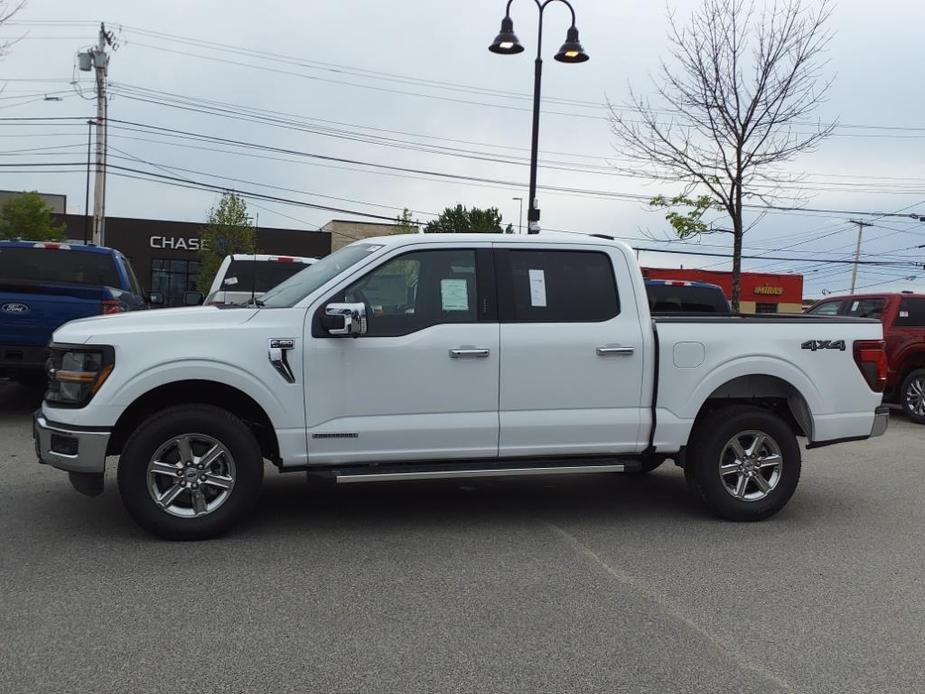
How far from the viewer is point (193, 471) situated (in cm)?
545

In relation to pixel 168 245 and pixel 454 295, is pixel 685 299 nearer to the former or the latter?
pixel 454 295

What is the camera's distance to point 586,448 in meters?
6.04

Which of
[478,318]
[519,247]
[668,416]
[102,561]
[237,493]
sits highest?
[519,247]

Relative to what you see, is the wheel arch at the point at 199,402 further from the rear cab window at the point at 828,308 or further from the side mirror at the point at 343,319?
the rear cab window at the point at 828,308

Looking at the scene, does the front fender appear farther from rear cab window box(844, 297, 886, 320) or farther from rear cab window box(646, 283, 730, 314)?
rear cab window box(844, 297, 886, 320)

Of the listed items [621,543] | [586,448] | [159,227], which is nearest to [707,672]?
Result: [621,543]

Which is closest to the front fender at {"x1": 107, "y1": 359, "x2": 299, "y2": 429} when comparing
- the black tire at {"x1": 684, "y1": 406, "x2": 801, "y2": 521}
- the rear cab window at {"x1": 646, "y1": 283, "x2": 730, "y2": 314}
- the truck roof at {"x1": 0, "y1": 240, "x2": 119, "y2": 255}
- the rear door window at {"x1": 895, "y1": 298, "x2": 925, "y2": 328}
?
the black tire at {"x1": 684, "y1": 406, "x2": 801, "y2": 521}

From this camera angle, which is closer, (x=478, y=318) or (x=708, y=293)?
(x=478, y=318)

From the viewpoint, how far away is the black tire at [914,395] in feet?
41.8

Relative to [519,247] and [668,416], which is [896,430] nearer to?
[668,416]

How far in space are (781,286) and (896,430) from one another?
44824mm

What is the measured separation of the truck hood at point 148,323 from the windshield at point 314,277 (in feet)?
0.92

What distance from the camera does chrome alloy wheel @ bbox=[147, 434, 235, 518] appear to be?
541 centimetres

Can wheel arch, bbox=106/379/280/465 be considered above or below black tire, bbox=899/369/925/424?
above
